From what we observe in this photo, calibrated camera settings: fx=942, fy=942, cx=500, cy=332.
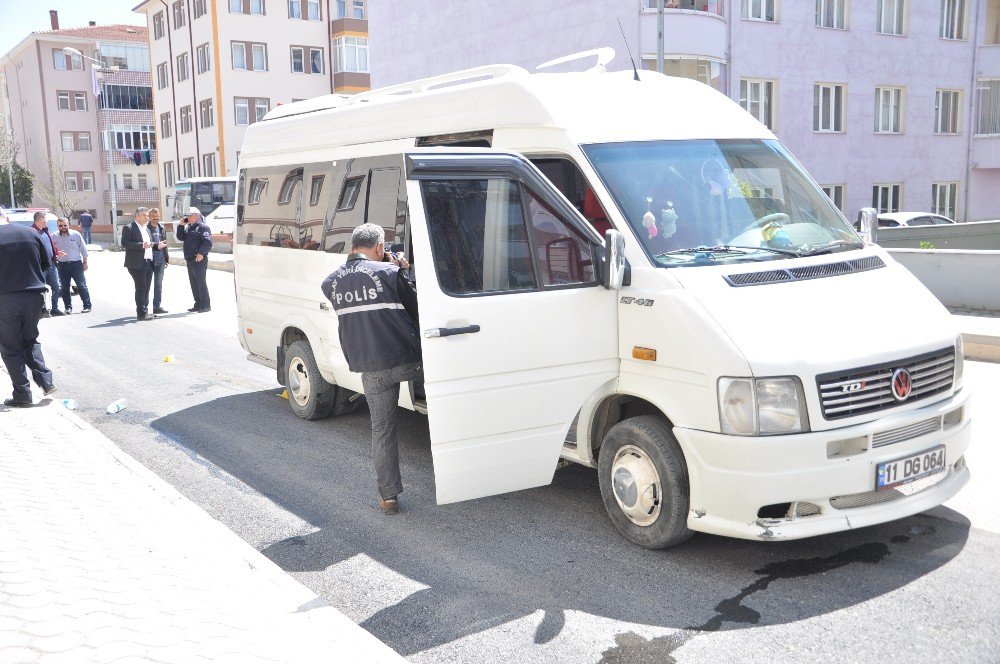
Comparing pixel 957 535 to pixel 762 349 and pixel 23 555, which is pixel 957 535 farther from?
pixel 23 555

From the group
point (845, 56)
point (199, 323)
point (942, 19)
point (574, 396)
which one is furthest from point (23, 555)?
point (942, 19)

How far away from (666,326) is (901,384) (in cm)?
123

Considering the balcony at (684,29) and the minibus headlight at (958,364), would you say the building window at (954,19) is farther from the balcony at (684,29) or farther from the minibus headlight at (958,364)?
the minibus headlight at (958,364)

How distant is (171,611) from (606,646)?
1987mm

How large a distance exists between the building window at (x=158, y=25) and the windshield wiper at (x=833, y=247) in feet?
215

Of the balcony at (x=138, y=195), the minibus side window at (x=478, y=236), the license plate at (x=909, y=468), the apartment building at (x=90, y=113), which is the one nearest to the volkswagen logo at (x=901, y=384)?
the license plate at (x=909, y=468)

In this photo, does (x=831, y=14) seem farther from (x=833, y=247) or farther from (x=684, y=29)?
(x=833, y=247)

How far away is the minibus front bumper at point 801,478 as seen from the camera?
15.0ft

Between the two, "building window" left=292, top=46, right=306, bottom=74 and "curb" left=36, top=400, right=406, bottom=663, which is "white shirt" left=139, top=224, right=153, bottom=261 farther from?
"building window" left=292, top=46, right=306, bottom=74

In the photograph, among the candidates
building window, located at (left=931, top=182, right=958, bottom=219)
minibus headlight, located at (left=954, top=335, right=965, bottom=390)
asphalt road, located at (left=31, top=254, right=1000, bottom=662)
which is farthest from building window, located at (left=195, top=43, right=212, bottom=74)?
minibus headlight, located at (left=954, top=335, right=965, bottom=390)

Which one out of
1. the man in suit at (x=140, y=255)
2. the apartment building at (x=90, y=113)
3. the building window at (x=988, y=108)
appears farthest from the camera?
the apartment building at (x=90, y=113)

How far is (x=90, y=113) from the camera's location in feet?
259

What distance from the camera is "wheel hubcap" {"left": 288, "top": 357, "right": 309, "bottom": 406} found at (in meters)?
8.48

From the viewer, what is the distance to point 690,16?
82.7ft
